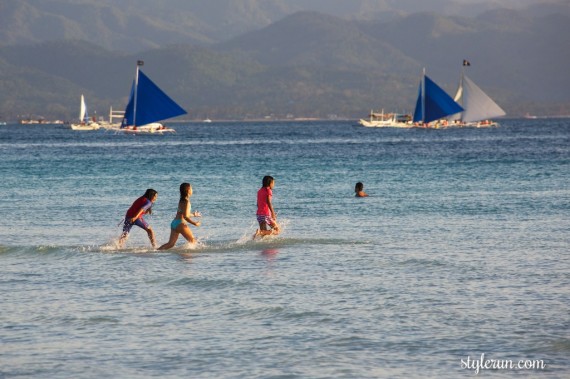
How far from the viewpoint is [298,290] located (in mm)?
17219

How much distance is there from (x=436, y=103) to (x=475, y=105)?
21.8m

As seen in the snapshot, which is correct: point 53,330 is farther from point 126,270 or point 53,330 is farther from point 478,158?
point 478,158

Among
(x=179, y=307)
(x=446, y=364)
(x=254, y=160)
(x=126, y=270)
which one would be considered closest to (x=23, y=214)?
(x=126, y=270)

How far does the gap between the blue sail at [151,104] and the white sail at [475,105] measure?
55043 millimetres

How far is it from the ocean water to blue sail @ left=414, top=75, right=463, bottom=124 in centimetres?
8645

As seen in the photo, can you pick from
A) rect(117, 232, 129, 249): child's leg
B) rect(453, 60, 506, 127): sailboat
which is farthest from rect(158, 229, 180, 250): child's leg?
rect(453, 60, 506, 127): sailboat

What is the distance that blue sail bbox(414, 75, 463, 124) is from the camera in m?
120

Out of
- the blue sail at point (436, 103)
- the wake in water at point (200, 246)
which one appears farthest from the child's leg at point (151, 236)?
the blue sail at point (436, 103)

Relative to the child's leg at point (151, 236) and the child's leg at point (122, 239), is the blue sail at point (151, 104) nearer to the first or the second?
the child's leg at point (122, 239)

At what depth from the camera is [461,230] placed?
24812mm

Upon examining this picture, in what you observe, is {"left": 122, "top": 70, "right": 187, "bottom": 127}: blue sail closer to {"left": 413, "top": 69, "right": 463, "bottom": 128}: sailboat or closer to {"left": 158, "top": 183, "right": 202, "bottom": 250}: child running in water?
{"left": 413, "top": 69, "right": 463, "bottom": 128}: sailboat

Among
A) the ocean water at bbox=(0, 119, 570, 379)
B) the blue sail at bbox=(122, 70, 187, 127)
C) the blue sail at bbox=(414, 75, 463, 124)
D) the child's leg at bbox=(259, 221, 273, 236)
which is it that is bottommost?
the ocean water at bbox=(0, 119, 570, 379)

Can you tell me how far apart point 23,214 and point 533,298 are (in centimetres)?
1796

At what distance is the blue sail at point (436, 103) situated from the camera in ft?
394
